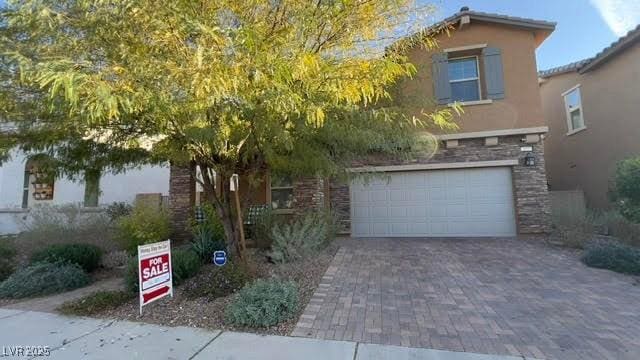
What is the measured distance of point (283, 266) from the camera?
23.9 ft

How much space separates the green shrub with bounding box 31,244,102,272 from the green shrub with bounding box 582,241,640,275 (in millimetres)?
10830

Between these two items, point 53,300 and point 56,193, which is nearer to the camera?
point 53,300

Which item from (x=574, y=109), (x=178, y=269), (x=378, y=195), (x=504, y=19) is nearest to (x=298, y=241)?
(x=178, y=269)

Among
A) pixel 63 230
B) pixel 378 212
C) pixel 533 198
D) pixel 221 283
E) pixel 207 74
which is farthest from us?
pixel 378 212

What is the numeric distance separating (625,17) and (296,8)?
37.0 ft

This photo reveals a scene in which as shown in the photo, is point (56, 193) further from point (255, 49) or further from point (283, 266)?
point (255, 49)

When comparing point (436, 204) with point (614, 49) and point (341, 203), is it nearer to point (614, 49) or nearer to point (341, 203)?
point (341, 203)

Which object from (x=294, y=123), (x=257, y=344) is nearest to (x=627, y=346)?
(x=257, y=344)

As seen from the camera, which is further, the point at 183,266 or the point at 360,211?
the point at 360,211

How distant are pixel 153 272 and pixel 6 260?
5.34 metres

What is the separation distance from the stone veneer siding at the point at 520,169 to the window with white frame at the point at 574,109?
14.6 ft

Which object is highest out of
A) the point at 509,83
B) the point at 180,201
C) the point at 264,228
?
the point at 509,83

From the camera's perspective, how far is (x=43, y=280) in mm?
6426

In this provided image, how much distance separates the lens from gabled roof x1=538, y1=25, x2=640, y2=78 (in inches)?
415
